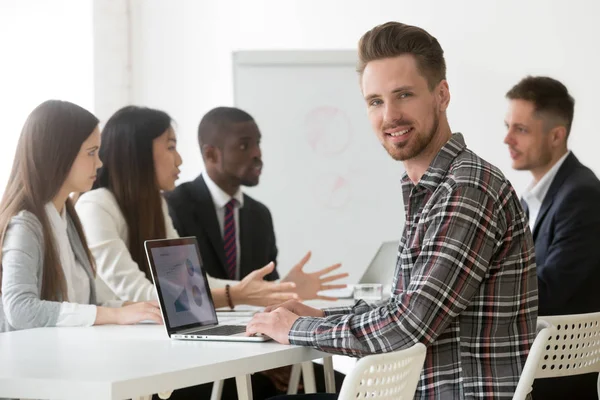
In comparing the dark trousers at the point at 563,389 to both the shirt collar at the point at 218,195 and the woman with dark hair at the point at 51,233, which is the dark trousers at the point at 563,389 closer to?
the woman with dark hair at the point at 51,233

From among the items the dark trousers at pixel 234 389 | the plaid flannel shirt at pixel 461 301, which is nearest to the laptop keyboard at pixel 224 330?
the plaid flannel shirt at pixel 461 301

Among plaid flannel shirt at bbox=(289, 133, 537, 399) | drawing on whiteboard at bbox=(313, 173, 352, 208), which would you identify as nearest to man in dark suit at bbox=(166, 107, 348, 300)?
drawing on whiteboard at bbox=(313, 173, 352, 208)

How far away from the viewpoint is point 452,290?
5.79 feet

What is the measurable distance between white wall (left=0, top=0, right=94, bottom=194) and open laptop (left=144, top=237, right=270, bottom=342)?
3.10 meters

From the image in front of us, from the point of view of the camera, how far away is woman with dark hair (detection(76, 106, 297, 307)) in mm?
2783

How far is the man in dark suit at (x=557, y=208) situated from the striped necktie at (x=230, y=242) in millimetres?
1231

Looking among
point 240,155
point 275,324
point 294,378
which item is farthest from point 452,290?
point 240,155

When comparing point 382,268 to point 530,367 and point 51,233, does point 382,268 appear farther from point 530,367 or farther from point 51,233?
point 530,367

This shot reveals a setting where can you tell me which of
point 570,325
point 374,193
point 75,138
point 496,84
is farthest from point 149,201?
point 496,84

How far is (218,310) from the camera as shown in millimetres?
2768

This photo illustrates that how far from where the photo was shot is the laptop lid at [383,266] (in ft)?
11.5

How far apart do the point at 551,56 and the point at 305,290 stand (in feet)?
7.64

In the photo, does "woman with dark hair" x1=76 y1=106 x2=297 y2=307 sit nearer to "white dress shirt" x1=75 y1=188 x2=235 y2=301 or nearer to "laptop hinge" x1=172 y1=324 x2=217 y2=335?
"white dress shirt" x1=75 y1=188 x2=235 y2=301

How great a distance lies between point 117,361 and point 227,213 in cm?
215
